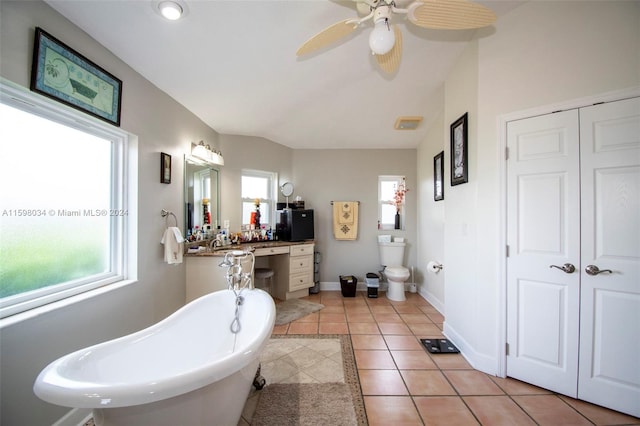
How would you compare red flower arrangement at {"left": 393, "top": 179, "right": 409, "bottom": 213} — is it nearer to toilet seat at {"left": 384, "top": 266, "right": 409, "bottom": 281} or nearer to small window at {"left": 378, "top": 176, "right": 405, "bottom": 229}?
small window at {"left": 378, "top": 176, "right": 405, "bottom": 229}

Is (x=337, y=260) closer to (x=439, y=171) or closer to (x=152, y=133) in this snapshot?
(x=439, y=171)

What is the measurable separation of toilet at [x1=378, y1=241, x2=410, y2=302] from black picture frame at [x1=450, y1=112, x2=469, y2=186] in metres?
1.65

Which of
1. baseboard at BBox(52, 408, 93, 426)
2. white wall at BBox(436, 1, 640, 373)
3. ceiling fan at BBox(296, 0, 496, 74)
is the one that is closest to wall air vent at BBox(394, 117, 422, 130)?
white wall at BBox(436, 1, 640, 373)

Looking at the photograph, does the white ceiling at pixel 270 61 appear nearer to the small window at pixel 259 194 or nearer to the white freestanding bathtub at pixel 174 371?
the small window at pixel 259 194

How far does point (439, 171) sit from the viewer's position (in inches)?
118

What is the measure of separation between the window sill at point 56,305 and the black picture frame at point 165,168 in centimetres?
93

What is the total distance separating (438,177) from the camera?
9.97 feet

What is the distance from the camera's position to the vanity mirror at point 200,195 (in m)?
2.61

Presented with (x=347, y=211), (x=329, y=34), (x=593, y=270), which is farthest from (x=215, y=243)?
(x=593, y=270)

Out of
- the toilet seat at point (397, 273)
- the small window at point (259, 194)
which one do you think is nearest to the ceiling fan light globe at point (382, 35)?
the small window at point (259, 194)

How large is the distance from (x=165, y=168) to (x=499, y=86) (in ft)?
9.50

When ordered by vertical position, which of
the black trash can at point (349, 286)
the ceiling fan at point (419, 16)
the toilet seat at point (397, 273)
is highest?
the ceiling fan at point (419, 16)

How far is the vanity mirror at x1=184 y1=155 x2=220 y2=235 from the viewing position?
2.61m

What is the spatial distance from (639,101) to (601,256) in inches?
37.9
